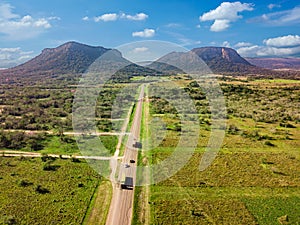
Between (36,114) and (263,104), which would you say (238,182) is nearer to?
(36,114)

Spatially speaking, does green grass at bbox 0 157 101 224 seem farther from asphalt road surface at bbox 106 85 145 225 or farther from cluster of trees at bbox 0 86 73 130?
cluster of trees at bbox 0 86 73 130

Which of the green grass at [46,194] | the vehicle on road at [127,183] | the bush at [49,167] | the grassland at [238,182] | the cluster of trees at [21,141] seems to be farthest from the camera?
the cluster of trees at [21,141]

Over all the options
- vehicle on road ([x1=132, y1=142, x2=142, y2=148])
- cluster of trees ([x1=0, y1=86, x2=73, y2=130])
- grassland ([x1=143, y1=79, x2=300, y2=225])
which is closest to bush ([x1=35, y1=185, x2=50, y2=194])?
grassland ([x1=143, y1=79, x2=300, y2=225])

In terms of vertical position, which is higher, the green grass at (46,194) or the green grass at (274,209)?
the green grass at (46,194)

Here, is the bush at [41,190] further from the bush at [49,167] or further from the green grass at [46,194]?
the bush at [49,167]

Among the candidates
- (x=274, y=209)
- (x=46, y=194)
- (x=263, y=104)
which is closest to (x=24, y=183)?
(x=46, y=194)

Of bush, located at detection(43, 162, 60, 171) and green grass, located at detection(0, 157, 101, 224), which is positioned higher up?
bush, located at detection(43, 162, 60, 171)

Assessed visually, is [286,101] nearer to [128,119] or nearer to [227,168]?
[128,119]

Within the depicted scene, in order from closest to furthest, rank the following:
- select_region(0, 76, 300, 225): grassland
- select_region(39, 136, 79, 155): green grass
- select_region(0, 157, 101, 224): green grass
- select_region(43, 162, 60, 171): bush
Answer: select_region(0, 157, 101, 224): green grass, select_region(0, 76, 300, 225): grassland, select_region(43, 162, 60, 171): bush, select_region(39, 136, 79, 155): green grass

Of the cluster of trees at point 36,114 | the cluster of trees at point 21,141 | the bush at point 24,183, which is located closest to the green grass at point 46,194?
the bush at point 24,183
